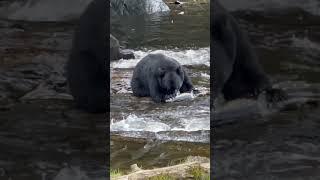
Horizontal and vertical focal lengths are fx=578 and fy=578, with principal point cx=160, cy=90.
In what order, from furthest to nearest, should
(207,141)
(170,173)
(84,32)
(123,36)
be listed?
(123,36), (207,141), (170,173), (84,32)

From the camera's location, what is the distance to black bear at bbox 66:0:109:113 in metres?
3.21

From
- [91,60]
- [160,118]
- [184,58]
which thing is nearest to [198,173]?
[91,60]

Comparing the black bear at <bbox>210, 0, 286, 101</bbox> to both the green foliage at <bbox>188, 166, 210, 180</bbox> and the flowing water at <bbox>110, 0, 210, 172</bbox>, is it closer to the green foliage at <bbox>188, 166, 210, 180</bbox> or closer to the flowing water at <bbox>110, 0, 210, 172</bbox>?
the green foliage at <bbox>188, 166, 210, 180</bbox>

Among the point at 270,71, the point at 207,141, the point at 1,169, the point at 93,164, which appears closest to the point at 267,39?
the point at 270,71

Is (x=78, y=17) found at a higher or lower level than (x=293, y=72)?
higher

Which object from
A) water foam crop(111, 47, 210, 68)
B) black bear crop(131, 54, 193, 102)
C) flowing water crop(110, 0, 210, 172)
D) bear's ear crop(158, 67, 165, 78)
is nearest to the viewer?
flowing water crop(110, 0, 210, 172)

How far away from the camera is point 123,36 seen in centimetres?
1480

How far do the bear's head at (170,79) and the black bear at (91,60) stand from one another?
15.2 feet

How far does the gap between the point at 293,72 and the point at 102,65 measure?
1.10m

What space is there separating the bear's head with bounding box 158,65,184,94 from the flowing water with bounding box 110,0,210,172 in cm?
32

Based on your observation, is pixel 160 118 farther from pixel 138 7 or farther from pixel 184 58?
pixel 138 7

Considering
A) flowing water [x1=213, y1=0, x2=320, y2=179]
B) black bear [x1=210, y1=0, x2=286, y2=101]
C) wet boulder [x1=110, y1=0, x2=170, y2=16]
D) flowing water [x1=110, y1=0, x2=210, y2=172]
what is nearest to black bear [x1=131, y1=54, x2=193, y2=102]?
flowing water [x1=110, y1=0, x2=210, y2=172]

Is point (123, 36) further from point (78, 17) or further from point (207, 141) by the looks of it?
point (78, 17)

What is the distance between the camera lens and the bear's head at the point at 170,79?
26.6 feet
